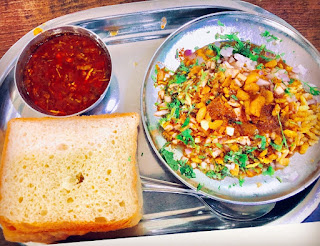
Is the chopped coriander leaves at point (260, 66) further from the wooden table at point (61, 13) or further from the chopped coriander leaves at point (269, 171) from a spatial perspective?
the chopped coriander leaves at point (269, 171)

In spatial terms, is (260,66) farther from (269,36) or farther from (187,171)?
(187,171)

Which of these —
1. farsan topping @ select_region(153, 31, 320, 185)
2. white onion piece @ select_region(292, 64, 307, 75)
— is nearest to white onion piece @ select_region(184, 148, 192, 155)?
farsan topping @ select_region(153, 31, 320, 185)

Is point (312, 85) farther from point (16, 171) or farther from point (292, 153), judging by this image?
point (16, 171)

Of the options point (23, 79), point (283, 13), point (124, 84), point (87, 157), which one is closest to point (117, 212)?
point (87, 157)

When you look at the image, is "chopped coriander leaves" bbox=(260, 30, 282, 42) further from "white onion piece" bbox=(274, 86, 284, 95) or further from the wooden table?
"white onion piece" bbox=(274, 86, 284, 95)

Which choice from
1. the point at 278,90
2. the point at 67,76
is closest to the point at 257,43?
the point at 278,90

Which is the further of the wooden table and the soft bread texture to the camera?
the wooden table
